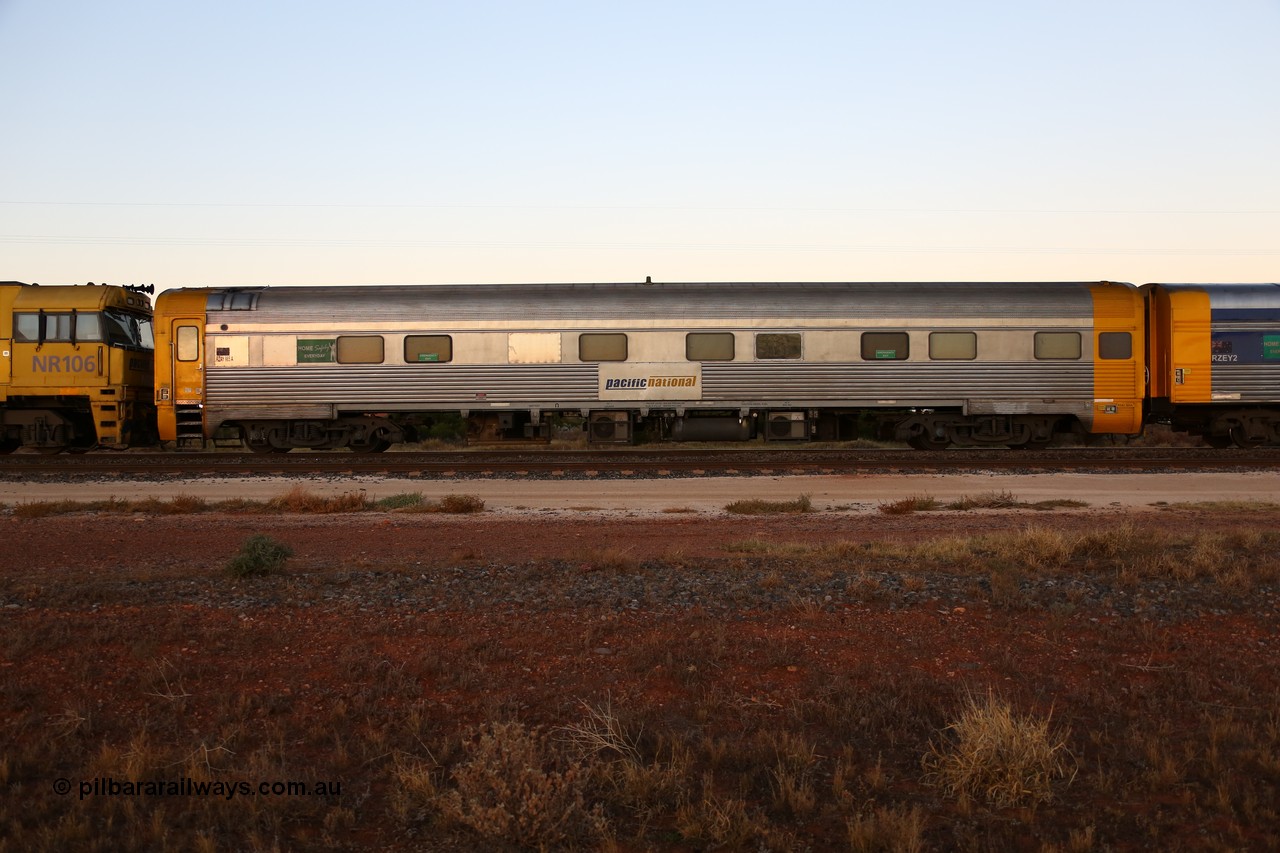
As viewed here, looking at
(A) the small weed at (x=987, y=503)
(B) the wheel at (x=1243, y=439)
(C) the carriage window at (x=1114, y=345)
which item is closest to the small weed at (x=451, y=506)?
(A) the small weed at (x=987, y=503)

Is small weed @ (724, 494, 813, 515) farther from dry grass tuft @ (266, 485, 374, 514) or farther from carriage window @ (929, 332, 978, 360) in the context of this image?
carriage window @ (929, 332, 978, 360)

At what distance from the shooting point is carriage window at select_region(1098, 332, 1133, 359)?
19.7 metres

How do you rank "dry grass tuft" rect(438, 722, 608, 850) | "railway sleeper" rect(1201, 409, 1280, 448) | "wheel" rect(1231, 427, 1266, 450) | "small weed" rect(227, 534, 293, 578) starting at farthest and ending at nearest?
"wheel" rect(1231, 427, 1266, 450), "railway sleeper" rect(1201, 409, 1280, 448), "small weed" rect(227, 534, 293, 578), "dry grass tuft" rect(438, 722, 608, 850)

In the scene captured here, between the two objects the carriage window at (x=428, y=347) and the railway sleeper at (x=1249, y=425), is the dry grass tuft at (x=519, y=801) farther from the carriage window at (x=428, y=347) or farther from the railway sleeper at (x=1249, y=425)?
the railway sleeper at (x=1249, y=425)

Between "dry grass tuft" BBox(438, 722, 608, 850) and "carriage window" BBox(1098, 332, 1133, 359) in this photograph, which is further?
"carriage window" BBox(1098, 332, 1133, 359)

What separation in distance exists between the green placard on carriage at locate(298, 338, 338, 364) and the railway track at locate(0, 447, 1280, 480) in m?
2.03

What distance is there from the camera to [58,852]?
3.86 meters

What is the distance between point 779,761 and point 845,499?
10.4 metres

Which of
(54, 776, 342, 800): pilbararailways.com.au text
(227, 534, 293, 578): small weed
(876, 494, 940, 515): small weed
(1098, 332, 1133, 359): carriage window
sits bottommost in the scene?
(54, 776, 342, 800): pilbararailways.com.au text

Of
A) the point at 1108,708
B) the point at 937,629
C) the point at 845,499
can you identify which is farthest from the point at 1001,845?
the point at 845,499

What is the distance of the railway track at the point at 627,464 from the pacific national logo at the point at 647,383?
1441mm

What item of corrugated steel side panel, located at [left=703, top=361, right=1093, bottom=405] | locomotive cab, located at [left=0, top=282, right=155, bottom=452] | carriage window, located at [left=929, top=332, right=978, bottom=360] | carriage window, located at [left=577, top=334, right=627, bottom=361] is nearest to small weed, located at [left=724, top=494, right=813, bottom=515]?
Result: corrugated steel side panel, located at [left=703, top=361, right=1093, bottom=405]

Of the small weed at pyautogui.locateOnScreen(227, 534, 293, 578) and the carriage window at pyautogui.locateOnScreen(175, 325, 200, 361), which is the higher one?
the carriage window at pyautogui.locateOnScreen(175, 325, 200, 361)

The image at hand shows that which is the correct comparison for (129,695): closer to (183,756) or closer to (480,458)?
(183,756)
